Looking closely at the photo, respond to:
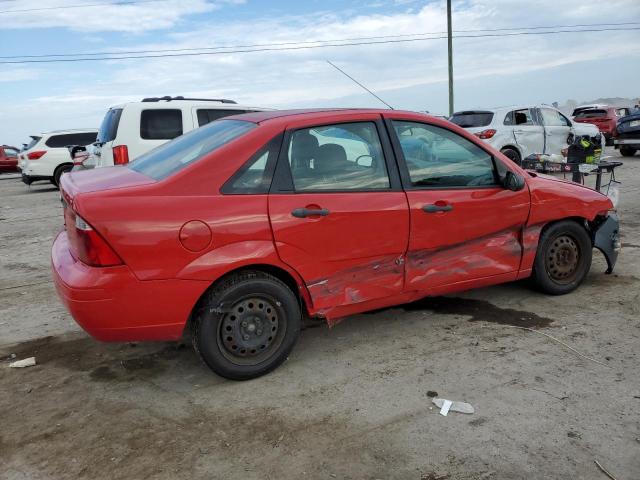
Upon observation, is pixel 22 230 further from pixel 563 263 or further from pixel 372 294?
pixel 563 263

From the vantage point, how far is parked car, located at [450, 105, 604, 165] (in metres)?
12.3

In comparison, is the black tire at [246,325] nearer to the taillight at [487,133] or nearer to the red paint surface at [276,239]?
the red paint surface at [276,239]

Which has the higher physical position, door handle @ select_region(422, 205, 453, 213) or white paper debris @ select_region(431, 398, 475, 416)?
door handle @ select_region(422, 205, 453, 213)

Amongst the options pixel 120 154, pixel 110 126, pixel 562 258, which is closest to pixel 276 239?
pixel 562 258

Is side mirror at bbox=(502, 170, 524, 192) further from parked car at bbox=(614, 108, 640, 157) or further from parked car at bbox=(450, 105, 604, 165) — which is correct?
parked car at bbox=(614, 108, 640, 157)

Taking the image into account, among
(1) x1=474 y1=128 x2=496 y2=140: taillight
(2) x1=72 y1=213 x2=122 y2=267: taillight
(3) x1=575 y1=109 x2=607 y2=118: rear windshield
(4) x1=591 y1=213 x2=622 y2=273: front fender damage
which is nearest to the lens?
(2) x1=72 y1=213 x2=122 y2=267: taillight

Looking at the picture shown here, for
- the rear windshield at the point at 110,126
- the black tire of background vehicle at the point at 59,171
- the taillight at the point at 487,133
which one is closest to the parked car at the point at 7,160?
the black tire of background vehicle at the point at 59,171

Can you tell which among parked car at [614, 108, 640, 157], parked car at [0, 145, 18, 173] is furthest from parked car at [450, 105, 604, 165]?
parked car at [0, 145, 18, 173]

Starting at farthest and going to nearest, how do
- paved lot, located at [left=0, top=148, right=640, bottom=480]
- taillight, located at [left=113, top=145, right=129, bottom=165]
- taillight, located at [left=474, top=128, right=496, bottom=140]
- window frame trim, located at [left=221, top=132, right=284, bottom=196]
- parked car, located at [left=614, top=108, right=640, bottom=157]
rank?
1. parked car, located at [left=614, top=108, right=640, bottom=157]
2. taillight, located at [left=474, top=128, right=496, bottom=140]
3. taillight, located at [left=113, top=145, right=129, bottom=165]
4. window frame trim, located at [left=221, top=132, right=284, bottom=196]
5. paved lot, located at [left=0, top=148, right=640, bottom=480]

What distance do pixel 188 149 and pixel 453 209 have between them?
190 centimetres

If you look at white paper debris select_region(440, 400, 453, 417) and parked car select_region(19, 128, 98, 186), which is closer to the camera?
white paper debris select_region(440, 400, 453, 417)

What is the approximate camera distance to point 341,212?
3.40m

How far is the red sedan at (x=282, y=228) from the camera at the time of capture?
297cm

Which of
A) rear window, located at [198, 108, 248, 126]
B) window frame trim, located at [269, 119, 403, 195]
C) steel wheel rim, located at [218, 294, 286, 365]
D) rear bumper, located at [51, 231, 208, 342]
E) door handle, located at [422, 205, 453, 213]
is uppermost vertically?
rear window, located at [198, 108, 248, 126]
